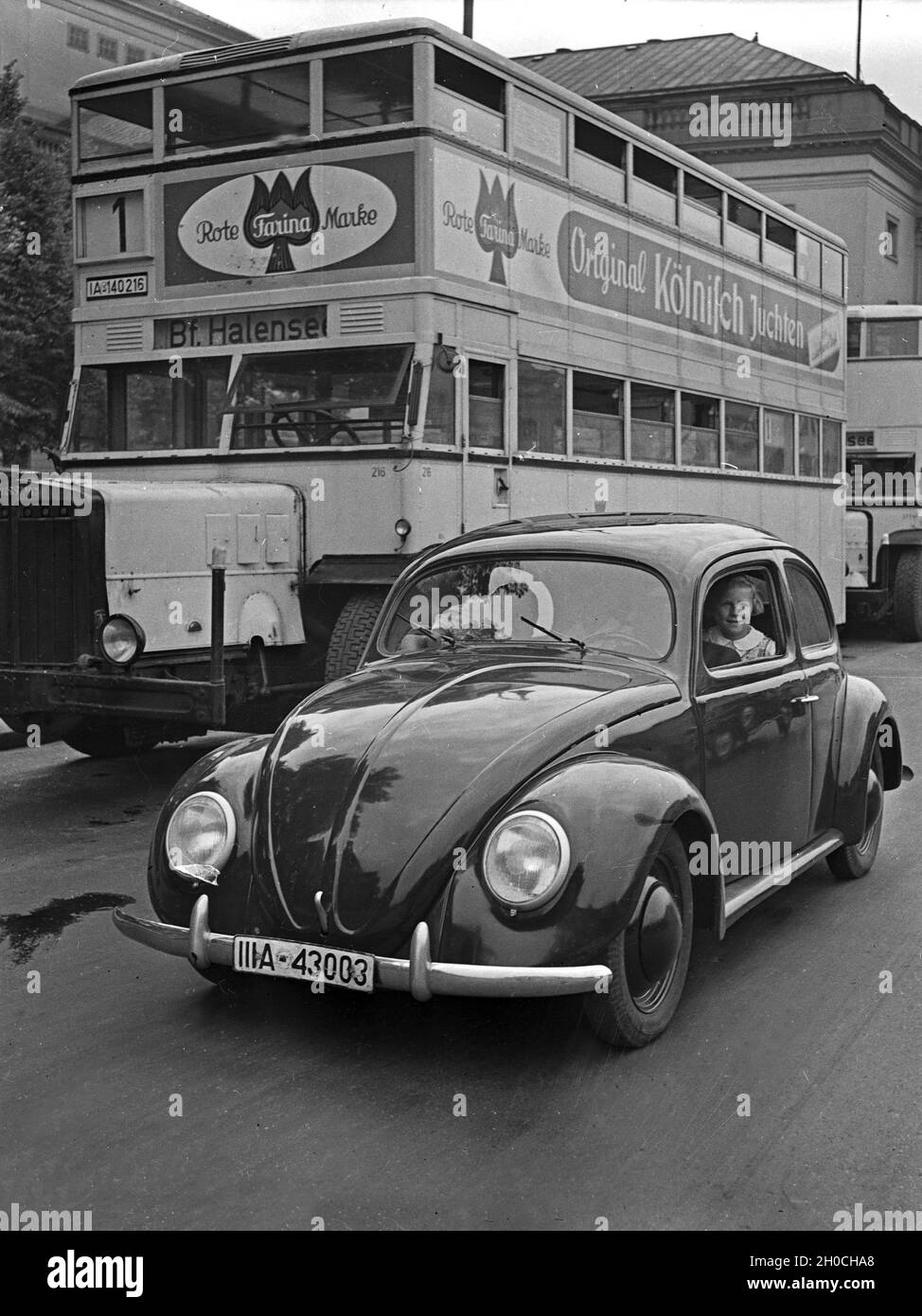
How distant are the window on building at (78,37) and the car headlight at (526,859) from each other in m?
29.3

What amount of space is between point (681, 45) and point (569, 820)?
49.4m

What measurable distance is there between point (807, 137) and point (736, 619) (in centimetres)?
4188

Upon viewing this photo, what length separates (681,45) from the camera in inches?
1924

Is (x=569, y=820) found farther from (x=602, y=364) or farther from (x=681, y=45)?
(x=681, y=45)

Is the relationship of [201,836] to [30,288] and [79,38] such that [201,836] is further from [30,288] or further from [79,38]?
[79,38]

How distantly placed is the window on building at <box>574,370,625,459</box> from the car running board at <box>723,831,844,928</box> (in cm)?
552

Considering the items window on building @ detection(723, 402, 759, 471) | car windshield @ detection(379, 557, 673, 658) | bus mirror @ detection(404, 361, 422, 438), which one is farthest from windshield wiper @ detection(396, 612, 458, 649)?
window on building @ detection(723, 402, 759, 471)

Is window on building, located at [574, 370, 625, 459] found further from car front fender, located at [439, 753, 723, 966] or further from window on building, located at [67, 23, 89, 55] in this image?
window on building, located at [67, 23, 89, 55]

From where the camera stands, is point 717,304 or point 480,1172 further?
point 717,304

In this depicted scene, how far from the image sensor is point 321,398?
31.1 feet

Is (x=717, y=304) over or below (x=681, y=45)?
below

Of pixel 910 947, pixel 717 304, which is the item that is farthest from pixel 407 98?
pixel 910 947
